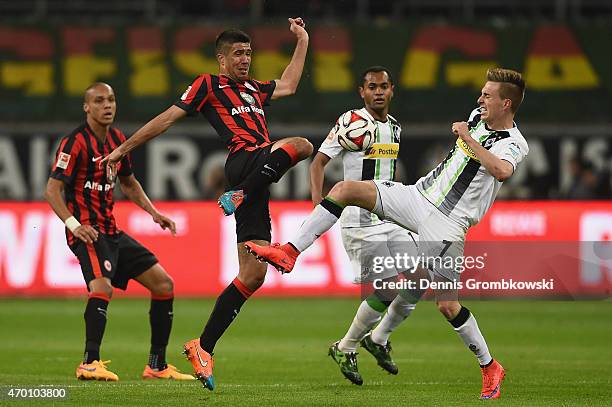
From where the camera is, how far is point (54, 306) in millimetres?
16078

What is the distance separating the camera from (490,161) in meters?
7.99

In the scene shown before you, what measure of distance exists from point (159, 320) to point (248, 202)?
5.65 ft

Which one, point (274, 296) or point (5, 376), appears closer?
point (5, 376)

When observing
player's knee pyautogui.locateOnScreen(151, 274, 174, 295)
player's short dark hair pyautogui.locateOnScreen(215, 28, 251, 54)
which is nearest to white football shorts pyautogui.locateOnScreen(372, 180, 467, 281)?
player's short dark hair pyautogui.locateOnScreen(215, 28, 251, 54)

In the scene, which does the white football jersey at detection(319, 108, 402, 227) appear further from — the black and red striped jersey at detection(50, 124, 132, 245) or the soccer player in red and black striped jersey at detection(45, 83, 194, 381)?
the black and red striped jersey at detection(50, 124, 132, 245)

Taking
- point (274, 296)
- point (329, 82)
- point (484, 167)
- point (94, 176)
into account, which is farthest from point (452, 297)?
point (329, 82)

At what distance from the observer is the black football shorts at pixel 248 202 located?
816 cm

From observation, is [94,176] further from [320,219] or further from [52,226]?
[52,226]

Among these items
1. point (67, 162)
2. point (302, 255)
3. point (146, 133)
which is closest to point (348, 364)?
point (146, 133)

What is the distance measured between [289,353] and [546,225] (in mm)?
6563

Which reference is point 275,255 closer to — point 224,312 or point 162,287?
point 224,312

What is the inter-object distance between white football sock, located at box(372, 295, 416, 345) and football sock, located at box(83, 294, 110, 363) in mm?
2135

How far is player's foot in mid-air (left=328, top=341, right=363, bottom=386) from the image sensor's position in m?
8.87

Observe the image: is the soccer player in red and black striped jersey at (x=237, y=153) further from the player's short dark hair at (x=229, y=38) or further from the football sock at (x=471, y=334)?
the football sock at (x=471, y=334)
